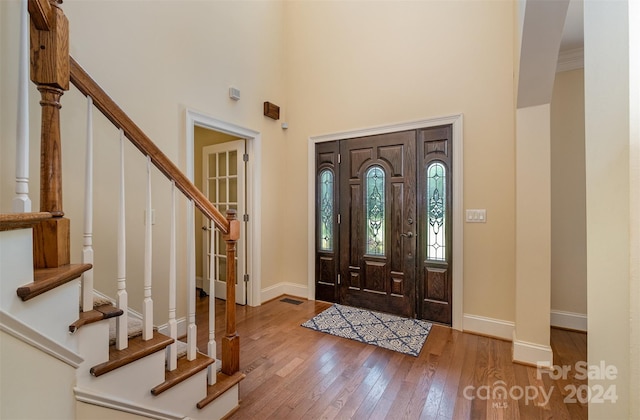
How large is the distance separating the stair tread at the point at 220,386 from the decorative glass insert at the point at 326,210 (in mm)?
2100

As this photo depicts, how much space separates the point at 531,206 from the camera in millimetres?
2223

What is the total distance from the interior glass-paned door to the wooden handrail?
1.82 metres

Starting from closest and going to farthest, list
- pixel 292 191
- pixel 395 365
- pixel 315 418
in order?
pixel 315 418
pixel 395 365
pixel 292 191

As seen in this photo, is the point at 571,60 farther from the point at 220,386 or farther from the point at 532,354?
the point at 220,386

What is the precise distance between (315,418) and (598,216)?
1751 millimetres

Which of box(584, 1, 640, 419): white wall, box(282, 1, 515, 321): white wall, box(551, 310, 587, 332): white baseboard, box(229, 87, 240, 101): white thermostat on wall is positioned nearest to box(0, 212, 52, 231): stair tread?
box(584, 1, 640, 419): white wall

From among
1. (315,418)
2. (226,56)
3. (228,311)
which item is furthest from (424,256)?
(226,56)

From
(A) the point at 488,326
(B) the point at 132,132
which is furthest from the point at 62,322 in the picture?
(A) the point at 488,326

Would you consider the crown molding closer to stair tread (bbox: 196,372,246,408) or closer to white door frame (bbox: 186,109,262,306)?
white door frame (bbox: 186,109,262,306)

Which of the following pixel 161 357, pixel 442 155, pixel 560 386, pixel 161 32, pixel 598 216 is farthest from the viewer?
pixel 442 155

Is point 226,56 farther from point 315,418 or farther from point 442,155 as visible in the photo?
point 315,418

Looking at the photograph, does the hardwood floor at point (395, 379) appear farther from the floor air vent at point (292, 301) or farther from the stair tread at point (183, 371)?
the floor air vent at point (292, 301)

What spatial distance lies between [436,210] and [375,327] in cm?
141

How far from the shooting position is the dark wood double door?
115 inches
